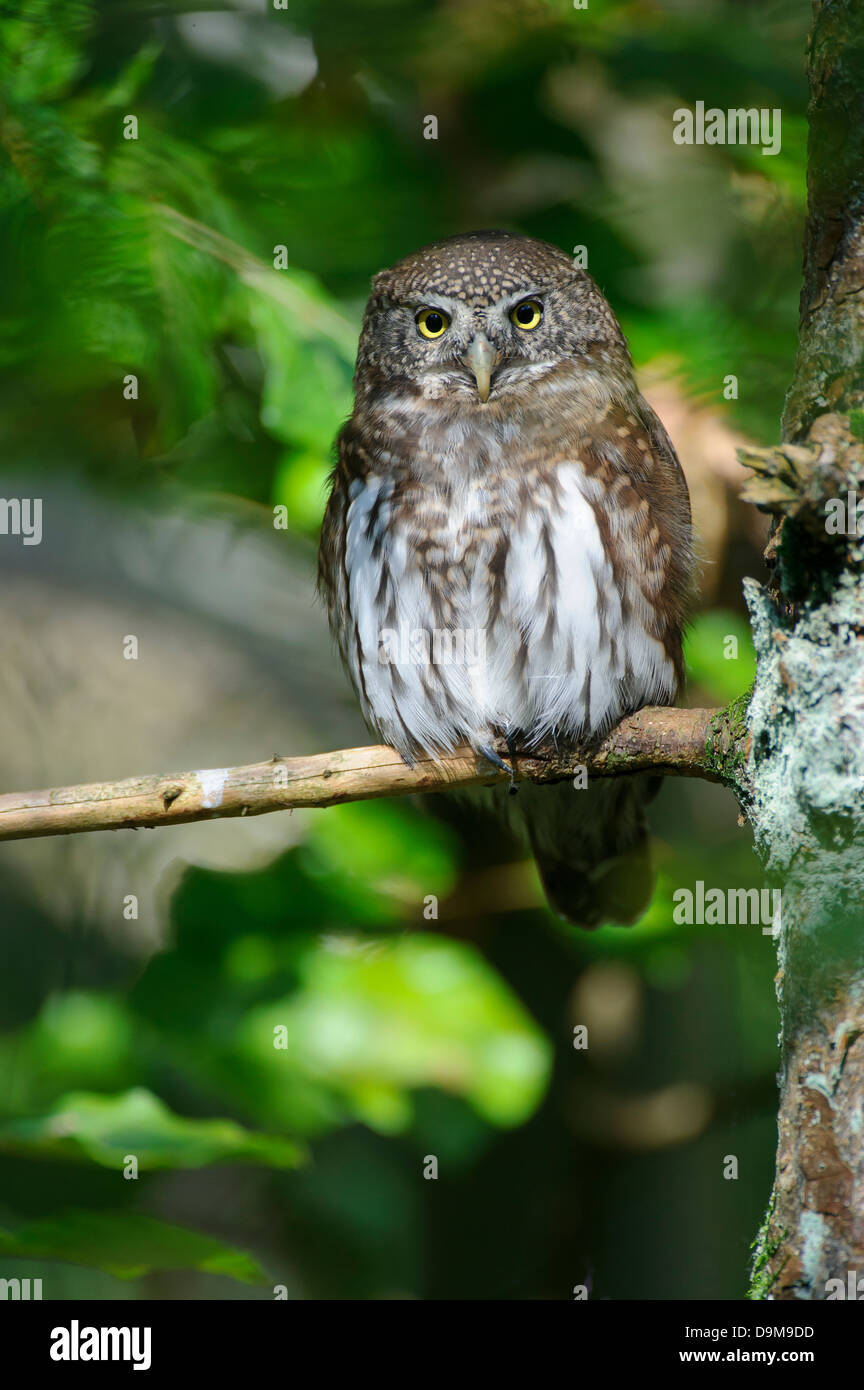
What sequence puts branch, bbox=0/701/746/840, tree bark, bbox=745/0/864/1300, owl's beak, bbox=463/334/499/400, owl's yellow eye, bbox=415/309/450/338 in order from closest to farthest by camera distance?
1. tree bark, bbox=745/0/864/1300
2. branch, bbox=0/701/746/840
3. owl's beak, bbox=463/334/499/400
4. owl's yellow eye, bbox=415/309/450/338

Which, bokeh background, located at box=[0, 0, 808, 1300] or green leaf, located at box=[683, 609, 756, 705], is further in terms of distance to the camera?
green leaf, located at box=[683, 609, 756, 705]

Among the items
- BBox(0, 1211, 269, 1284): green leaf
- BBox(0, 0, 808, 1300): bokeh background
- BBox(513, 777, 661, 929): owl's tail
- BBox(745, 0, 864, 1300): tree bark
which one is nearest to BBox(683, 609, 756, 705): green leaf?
BBox(0, 0, 808, 1300): bokeh background

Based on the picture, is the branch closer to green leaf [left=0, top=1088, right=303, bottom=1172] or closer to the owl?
the owl

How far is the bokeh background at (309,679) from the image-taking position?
10.1 ft

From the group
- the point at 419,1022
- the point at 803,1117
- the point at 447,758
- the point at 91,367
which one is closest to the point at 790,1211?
the point at 803,1117

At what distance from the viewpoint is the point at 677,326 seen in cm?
344

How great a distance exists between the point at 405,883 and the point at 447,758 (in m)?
0.79

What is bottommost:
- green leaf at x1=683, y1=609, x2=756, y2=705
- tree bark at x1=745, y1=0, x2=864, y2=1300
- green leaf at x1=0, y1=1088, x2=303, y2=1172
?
green leaf at x1=0, y1=1088, x2=303, y2=1172

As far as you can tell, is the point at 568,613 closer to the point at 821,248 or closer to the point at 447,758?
the point at 447,758

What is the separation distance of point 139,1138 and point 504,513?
6.04 ft

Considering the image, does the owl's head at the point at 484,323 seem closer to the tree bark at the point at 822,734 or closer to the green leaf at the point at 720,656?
the green leaf at the point at 720,656

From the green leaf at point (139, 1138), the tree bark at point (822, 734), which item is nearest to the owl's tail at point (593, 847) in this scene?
the green leaf at point (139, 1138)

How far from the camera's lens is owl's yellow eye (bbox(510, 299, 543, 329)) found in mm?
3080

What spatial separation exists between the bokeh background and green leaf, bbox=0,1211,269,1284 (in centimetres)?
1
